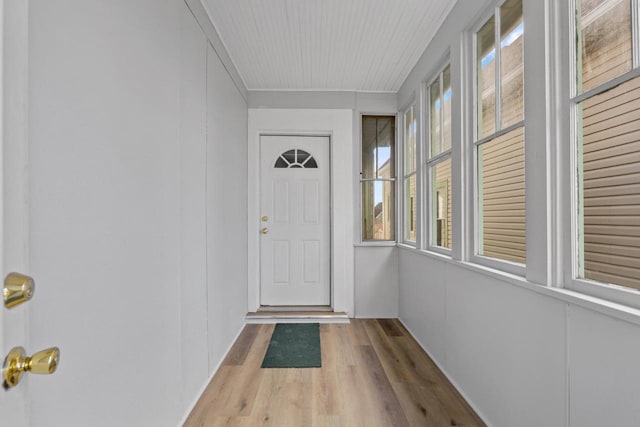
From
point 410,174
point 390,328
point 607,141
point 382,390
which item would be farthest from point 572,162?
point 390,328

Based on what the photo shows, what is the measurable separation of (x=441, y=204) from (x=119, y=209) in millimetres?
2245

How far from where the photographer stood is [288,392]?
223 centimetres

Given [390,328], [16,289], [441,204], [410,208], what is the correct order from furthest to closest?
[410,208]
[390,328]
[441,204]
[16,289]

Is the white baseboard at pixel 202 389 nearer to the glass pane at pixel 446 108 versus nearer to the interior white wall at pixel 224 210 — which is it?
the interior white wall at pixel 224 210

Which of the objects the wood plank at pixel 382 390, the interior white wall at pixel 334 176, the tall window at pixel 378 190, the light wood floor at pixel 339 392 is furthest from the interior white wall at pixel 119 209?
the tall window at pixel 378 190

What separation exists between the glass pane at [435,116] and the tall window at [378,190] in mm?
986

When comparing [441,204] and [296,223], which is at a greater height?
[441,204]

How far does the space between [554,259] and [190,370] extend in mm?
1926

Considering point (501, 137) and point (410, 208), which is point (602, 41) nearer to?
point (501, 137)

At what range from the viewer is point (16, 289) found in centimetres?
58

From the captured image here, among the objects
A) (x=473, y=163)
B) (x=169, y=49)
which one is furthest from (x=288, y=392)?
(x=169, y=49)

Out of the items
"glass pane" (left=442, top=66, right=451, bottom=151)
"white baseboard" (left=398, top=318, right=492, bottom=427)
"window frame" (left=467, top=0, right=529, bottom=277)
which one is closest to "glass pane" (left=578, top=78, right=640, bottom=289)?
"window frame" (left=467, top=0, right=529, bottom=277)

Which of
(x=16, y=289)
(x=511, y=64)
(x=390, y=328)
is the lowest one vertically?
(x=390, y=328)

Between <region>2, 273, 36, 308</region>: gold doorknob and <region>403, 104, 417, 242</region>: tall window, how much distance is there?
10.3 feet
